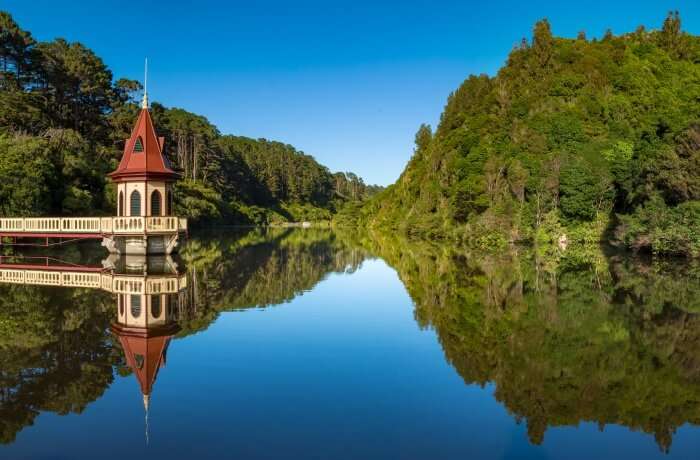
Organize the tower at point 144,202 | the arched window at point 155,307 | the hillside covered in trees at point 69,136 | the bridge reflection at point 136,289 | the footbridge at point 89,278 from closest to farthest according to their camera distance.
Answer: the bridge reflection at point 136,289, the arched window at point 155,307, the footbridge at point 89,278, the tower at point 144,202, the hillside covered in trees at point 69,136

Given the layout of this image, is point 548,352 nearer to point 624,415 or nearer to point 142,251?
point 624,415

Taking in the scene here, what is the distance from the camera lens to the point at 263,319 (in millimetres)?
15492

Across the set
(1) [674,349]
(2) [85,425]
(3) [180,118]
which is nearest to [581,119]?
(1) [674,349]

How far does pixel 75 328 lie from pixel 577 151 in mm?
46362

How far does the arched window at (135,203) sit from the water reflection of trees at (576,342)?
55.3ft

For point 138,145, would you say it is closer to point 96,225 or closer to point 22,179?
point 96,225

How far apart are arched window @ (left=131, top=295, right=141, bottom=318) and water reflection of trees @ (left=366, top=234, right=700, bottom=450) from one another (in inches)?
306

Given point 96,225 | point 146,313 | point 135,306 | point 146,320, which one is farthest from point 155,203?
point 146,320

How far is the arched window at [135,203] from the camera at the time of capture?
105ft

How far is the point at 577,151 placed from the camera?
4981cm

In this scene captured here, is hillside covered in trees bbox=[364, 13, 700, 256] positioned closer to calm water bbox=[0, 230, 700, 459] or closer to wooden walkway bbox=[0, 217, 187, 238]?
calm water bbox=[0, 230, 700, 459]

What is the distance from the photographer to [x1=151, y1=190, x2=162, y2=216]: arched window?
3222cm

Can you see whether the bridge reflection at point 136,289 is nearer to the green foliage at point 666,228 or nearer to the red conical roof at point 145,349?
the red conical roof at point 145,349

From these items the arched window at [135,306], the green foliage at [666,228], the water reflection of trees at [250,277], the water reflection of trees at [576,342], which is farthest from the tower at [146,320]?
the green foliage at [666,228]
